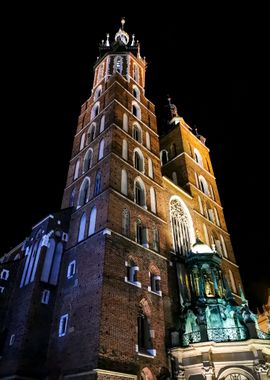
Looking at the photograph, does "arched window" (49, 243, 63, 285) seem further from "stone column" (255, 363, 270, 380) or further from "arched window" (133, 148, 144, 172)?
"stone column" (255, 363, 270, 380)

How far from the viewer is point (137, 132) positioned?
29.1 metres

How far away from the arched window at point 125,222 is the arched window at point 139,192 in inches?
81.8

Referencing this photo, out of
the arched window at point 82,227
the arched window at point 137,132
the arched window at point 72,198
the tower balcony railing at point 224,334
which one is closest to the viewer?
the tower balcony railing at point 224,334

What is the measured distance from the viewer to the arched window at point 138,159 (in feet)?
85.6

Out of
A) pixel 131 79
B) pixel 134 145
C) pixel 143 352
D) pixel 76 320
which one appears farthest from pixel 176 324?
pixel 131 79

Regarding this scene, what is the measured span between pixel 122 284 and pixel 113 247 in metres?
2.16

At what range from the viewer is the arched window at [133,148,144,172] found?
26.1m

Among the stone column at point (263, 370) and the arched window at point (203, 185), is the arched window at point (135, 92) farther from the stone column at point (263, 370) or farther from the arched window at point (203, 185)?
the stone column at point (263, 370)

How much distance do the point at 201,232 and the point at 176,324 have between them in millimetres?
10409

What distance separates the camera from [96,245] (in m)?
18.8

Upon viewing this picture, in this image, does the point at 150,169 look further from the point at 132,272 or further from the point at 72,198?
the point at 132,272

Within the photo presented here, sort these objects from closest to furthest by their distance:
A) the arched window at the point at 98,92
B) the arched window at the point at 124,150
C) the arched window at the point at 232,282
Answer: the arched window at the point at 124,150 → the arched window at the point at 232,282 → the arched window at the point at 98,92

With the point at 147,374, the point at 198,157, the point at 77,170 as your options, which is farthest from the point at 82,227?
the point at 198,157

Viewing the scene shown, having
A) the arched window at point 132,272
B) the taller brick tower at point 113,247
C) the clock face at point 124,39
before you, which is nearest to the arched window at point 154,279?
the taller brick tower at point 113,247
